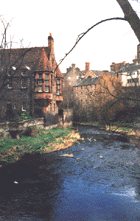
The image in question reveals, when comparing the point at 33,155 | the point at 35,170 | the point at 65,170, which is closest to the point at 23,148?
the point at 33,155

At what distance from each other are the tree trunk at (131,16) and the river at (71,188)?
6.88 metres

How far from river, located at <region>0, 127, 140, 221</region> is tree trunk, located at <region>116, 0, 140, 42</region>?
271 inches

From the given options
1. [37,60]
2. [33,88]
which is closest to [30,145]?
[33,88]

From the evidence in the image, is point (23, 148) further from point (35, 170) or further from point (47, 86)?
point (47, 86)

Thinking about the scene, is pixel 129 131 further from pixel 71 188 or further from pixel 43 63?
pixel 71 188

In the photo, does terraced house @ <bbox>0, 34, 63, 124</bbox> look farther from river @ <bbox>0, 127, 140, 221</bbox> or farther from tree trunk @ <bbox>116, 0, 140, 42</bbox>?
tree trunk @ <bbox>116, 0, 140, 42</bbox>

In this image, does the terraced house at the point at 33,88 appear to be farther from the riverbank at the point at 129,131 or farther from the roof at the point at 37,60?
the riverbank at the point at 129,131

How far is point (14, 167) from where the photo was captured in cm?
1261

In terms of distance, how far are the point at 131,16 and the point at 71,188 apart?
8632 mm

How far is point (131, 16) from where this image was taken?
309cm

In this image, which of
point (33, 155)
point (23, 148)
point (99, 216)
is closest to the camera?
point (99, 216)

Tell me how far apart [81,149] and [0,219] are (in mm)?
11479

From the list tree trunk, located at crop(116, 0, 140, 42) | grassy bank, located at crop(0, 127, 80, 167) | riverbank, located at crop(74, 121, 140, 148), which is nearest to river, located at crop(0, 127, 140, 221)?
grassy bank, located at crop(0, 127, 80, 167)

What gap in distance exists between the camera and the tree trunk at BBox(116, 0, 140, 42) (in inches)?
120
